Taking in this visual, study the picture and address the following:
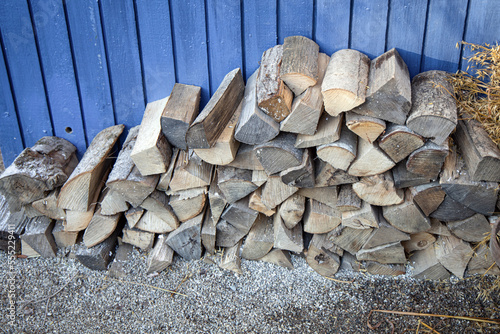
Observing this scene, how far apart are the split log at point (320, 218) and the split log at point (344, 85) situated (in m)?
0.63

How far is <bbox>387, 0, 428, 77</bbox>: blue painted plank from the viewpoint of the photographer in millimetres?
2262

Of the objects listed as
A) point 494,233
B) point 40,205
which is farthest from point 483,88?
point 40,205

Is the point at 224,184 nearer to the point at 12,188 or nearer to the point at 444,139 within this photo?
the point at 444,139

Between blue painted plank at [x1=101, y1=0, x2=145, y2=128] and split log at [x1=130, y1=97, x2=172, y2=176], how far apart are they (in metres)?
0.34

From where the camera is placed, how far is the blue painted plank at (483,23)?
222cm

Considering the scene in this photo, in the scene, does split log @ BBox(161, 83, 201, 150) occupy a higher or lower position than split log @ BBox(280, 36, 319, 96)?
lower

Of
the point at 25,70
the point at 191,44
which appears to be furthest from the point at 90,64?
the point at 191,44

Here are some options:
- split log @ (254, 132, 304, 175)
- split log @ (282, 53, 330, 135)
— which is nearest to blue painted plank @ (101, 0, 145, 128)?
split log @ (254, 132, 304, 175)

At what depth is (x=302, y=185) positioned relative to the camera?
227cm

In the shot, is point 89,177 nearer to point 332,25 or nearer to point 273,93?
point 273,93

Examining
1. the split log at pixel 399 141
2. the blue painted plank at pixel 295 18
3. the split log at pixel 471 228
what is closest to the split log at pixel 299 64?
the blue painted plank at pixel 295 18

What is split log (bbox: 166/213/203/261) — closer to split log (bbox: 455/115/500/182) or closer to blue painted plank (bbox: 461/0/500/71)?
split log (bbox: 455/115/500/182)

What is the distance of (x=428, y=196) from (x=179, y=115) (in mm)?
1472

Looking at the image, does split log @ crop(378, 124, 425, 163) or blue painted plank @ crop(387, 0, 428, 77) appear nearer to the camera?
split log @ crop(378, 124, 425, 163)
